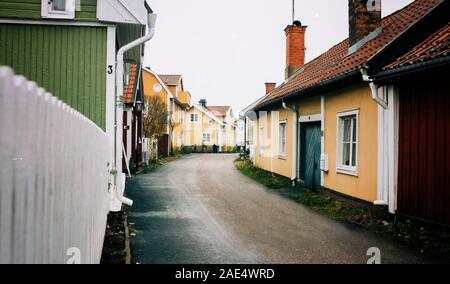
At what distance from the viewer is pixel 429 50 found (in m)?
6.87

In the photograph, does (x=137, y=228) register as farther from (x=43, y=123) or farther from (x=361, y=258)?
(x=43, y=123)

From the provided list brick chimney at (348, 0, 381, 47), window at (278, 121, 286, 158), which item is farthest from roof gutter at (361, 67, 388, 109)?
window at (278, 121, 286, 158)

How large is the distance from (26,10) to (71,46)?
3.79 ft

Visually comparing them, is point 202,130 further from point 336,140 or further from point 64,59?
point 64,59

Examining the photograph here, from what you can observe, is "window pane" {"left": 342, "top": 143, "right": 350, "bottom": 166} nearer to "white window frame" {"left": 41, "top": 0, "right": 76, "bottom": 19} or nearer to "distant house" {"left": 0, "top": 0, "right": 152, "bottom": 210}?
"distant house" {"left": 0, "top": 0, "right": 152, "bottom": 210}

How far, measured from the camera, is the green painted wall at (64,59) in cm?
831

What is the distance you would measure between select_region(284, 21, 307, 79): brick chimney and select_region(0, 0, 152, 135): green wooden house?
10484mm

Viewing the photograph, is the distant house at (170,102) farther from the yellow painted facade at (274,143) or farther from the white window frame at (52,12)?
the white window frame at (52,12)

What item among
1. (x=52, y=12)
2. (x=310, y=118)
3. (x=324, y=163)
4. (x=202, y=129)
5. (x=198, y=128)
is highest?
(x=52, y=12)

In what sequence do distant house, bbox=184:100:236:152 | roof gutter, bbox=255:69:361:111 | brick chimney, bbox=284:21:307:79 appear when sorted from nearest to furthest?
roof gutter, bbox=255:69:361:111 → brick chimney, bbox=284:21:307:79 → distant house, bbox=184:100:236:152

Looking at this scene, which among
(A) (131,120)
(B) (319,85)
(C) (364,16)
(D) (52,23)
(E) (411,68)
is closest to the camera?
(E) (411,68)

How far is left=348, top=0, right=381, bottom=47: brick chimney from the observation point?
11.2m

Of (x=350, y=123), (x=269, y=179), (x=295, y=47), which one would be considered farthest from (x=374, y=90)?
(x=295, y=47)

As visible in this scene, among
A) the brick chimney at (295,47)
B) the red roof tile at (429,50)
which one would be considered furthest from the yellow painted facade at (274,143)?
the red roof tile at (429,50)
